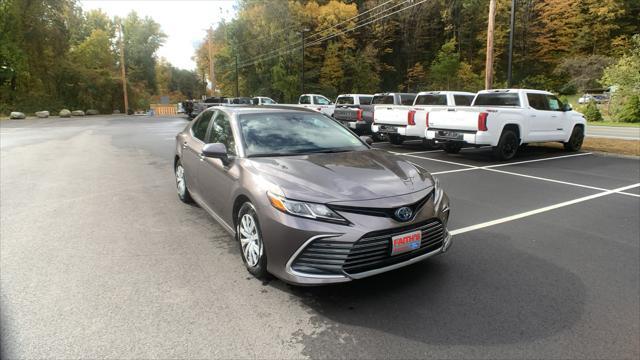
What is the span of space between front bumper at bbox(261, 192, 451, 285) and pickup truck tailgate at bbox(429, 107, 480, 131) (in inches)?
316

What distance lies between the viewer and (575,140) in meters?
13.1

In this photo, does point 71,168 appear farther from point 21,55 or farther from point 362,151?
point 21,55

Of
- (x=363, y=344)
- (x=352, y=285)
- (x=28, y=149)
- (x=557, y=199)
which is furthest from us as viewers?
(x=28, y=149)

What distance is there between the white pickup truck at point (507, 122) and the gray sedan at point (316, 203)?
22.6 feet

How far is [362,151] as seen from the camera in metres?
4.60

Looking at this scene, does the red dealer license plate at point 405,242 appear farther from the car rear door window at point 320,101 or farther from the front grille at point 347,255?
the car rear door window at point 320,101

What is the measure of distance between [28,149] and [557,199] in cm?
1510

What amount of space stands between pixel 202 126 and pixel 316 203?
3.06 m

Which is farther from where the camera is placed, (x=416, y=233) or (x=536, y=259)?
(x=536, y=259)

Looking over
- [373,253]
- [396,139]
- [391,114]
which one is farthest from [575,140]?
[373,253]

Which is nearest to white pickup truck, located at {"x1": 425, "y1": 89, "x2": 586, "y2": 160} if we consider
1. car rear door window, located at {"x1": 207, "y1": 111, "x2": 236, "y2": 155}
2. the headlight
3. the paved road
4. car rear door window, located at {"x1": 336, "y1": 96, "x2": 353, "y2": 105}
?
the paved road

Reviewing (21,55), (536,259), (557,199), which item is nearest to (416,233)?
(536,259)

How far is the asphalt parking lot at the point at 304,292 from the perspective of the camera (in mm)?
2852

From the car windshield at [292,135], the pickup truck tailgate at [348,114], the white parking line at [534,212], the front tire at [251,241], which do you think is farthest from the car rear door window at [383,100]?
the front tire at [251,241]
